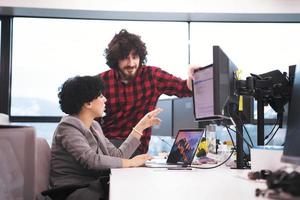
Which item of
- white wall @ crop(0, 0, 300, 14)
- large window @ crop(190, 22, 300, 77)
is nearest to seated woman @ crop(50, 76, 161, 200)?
white wall @ crop(0, 0, 300, 14)

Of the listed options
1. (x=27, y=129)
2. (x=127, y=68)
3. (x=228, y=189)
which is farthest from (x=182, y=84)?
(x=228, y=189)

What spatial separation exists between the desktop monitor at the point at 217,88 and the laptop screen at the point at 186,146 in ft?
0.38

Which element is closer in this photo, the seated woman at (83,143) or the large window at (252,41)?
the seated woman at (83,143)

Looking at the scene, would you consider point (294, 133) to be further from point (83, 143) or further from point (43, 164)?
point (43, 164)

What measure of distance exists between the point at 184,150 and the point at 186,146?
25 millimetres

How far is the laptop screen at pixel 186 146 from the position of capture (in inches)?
70.1

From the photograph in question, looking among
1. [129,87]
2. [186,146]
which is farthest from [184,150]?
[129,87]

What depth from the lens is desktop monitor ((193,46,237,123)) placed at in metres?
1.45

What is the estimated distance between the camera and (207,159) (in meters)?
1.97

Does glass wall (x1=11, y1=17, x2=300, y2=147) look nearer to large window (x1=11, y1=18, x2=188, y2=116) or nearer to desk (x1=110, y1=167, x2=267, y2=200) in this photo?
large window (x1=11, y1=18, x2=188, y2=116)

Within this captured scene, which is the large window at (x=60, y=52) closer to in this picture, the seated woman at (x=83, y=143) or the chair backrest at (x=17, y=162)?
the seated woman at (x=83, y=143)

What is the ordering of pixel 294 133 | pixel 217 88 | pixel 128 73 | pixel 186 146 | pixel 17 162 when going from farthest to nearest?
pixel 128 73 < pixel 186 146 < pixel 217 88 < pixel 17 162 < pixel 294 133

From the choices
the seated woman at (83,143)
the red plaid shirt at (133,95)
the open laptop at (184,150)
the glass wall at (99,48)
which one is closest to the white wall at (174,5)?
the glass wall at (99,48)

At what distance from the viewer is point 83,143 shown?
5.69ft
